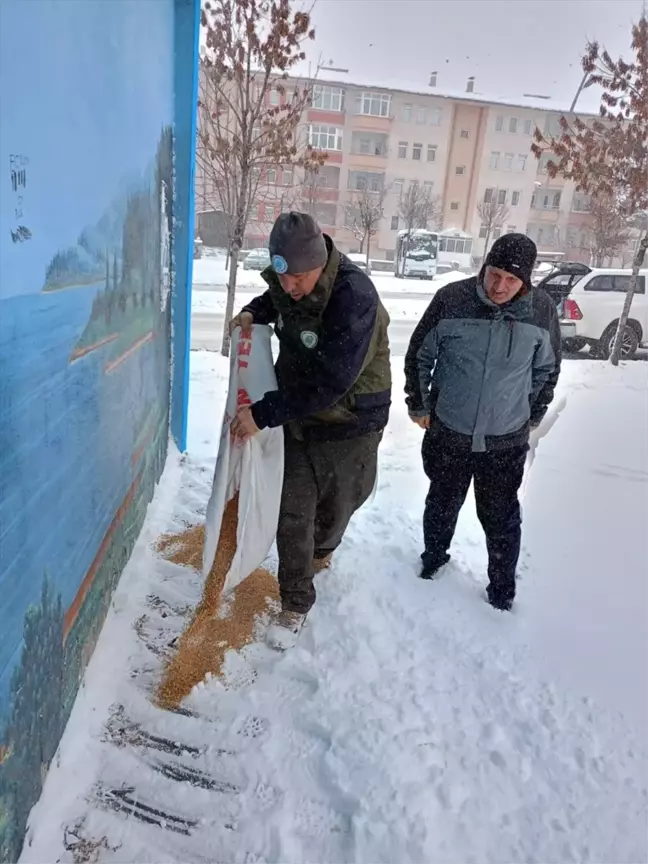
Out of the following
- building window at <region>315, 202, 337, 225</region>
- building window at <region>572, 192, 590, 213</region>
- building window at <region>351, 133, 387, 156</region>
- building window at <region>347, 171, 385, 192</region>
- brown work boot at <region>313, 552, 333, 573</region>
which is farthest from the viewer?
building window at <region>572, 192, 590, 213</region>

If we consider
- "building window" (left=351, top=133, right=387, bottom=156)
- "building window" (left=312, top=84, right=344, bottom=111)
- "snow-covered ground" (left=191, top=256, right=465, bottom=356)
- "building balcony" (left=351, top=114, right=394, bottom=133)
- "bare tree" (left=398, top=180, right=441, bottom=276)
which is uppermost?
"building window" (left=312, top=84, right=344, bottom=111)

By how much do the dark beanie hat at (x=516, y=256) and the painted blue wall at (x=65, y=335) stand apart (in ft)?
5.04

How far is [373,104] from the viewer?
121ft

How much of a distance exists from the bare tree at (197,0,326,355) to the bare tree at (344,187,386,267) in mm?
12820

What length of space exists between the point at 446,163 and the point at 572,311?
3256 cm

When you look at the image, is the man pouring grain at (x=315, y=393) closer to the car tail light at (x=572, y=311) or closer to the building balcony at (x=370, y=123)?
the car tail light at (x=572, y=311)

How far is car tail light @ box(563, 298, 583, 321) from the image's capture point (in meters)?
10.6

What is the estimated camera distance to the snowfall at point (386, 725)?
179 centimetres

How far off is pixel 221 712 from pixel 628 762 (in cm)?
143

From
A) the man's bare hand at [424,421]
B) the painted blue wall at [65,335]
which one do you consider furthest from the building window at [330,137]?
the man's bare hand at [424,421]

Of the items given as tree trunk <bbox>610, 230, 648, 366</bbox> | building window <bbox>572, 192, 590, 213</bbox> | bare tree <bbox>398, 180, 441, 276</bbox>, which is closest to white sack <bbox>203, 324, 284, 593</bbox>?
tree trunk <bbox>610, 230, 648, 366</bbox>

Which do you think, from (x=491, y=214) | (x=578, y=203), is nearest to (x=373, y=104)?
(x=491, y=214)

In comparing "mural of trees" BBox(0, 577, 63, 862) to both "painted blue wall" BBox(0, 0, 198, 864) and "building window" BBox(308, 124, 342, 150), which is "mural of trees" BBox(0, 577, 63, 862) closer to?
"painted blue wall" BBox(0, 0, 198, 864)

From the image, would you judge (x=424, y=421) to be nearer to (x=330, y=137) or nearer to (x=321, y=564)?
(x=321, y=564)
